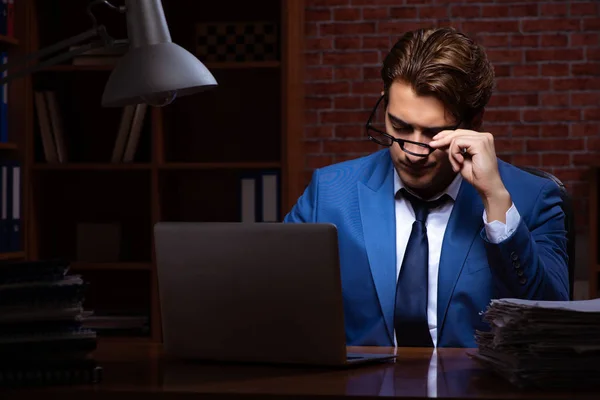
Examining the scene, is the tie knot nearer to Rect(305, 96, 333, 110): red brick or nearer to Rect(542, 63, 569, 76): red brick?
Rect(305, 96, 333, 110): red brick

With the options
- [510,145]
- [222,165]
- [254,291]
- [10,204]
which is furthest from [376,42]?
[254,291]

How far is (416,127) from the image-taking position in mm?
2018

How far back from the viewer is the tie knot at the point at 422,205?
2113 millimetres

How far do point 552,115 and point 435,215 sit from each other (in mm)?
1979

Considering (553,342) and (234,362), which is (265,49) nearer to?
(234,362)

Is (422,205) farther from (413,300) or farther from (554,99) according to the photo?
(554,99)

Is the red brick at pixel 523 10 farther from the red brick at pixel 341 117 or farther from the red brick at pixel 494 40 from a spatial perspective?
the red brick at pixel 341 117

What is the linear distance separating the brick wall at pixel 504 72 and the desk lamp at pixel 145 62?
2537mm

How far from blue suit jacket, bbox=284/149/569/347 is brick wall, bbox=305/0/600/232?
5.77ft

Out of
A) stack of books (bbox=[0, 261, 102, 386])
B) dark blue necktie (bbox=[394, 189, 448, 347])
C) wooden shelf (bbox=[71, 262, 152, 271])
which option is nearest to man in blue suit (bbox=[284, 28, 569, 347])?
dark blue necktie (bbox=[394, 189, 448, 347])

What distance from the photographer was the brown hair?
2004mm

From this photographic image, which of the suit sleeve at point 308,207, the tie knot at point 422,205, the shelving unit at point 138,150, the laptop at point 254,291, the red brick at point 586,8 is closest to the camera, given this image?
the laptop at point 254,291

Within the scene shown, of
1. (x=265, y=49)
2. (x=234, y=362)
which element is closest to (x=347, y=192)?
(x=234, y=362)

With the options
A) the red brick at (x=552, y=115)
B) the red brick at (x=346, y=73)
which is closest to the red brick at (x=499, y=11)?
the red brick at (x=552, y=115)
